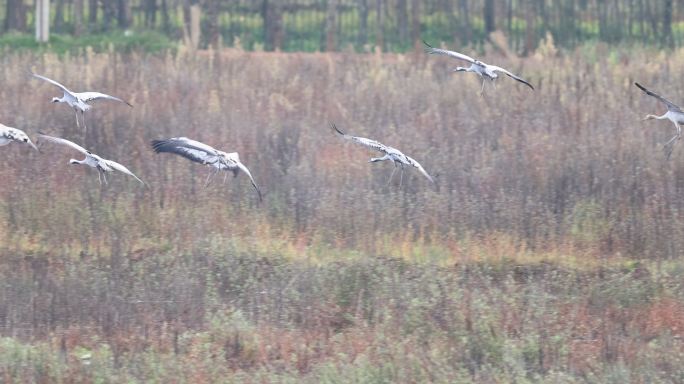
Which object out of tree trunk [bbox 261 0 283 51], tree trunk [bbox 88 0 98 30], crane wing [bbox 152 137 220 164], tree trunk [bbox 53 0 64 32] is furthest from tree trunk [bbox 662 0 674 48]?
crane wing [bbox 152 137 220 164]

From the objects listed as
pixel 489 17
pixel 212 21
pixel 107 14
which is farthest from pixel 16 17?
pixel 489 17

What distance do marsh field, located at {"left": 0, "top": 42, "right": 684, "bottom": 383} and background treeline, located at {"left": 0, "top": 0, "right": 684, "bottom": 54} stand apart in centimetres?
939

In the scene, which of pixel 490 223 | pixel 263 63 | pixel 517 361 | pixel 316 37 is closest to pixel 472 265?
pixel 490 223

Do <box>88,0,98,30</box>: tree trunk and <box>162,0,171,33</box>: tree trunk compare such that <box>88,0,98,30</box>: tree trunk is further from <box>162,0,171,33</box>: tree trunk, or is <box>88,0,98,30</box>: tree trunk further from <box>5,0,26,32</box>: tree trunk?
<box>5,0,26,32</box>: tree trunk

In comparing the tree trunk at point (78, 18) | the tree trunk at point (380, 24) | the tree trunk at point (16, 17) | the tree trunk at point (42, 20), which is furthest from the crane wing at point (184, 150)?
the tree trunk at point (16, 17)

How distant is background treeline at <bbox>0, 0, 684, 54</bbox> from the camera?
23469mm

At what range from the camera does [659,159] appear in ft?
35.5

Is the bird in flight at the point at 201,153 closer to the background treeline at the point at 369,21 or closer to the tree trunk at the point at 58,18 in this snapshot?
the background treeline at the point at 369,21

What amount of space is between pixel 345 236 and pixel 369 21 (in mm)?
16551

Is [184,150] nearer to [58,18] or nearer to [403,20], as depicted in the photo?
[403,20]

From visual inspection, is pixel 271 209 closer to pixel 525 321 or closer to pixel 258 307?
pixel 258 307

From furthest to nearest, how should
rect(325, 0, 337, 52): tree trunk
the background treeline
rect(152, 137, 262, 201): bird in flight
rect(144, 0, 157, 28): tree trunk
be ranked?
rect(144, 0, 157, 28): tree trunk → the background treeline → rect(325, 0, 337, 52): tree trunk → rect(152, 137, 262, 201): bird in flight

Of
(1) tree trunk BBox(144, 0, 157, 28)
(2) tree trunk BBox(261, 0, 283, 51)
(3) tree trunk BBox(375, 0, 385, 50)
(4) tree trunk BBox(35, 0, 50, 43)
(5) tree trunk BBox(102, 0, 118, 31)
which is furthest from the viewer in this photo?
(1) tree trunk BBox(144, 0, 157, 28)

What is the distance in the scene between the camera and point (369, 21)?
25.7 m
